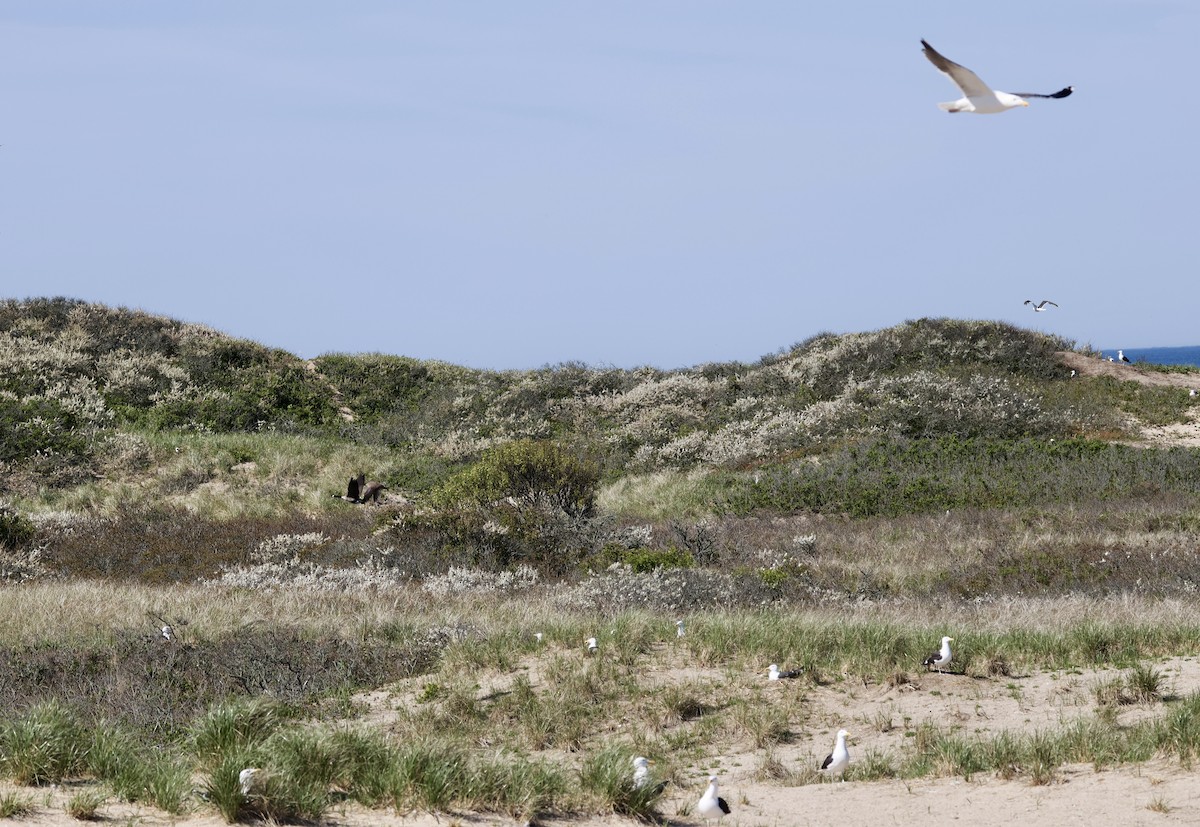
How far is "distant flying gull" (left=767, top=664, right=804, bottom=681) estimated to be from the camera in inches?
395

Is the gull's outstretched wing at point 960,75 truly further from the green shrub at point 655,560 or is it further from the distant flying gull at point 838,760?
→ the green shrub at point 655,560

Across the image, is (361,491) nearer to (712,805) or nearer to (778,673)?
(778,673)

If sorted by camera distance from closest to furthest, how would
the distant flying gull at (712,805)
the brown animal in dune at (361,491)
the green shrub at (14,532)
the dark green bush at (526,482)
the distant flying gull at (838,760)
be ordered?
1. the distant flying gull at (712,805)
2. the distant flying gull at (838,760)
3. the green shrub at (14,532)
4. the dark green bush at (526,482)
5. the brown animal in dune at (361,491)

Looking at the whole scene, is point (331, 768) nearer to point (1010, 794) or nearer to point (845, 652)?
point (1010, 794)

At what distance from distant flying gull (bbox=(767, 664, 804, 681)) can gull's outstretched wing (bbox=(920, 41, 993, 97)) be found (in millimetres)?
5601

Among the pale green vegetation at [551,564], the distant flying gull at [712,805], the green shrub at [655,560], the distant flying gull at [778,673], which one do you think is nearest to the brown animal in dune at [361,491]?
the pale green vegetation at [551,564]

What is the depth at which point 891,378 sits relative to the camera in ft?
107

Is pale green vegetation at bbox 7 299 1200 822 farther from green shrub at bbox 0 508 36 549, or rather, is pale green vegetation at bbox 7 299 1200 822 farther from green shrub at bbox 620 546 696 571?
green shrub at bbox 620 546 696 571

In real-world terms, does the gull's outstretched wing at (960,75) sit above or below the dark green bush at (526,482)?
above

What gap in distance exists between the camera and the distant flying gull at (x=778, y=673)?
395 inches

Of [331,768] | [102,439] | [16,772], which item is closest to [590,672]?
[331,768]

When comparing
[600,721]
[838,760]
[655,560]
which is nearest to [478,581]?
[655,560]

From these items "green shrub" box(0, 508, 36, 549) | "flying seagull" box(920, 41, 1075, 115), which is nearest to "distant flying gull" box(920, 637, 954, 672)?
"flying seagull" box(920, 41, 1075, 115)

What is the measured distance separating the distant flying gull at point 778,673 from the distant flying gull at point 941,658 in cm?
117
